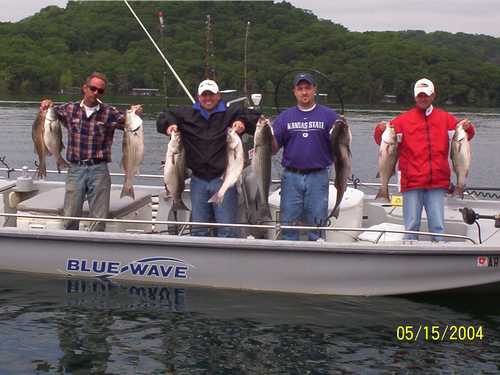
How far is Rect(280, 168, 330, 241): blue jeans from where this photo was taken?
7.06 m

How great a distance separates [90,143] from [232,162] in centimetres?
149

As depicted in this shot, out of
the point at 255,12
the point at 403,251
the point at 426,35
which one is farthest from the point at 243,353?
the point at 426,35

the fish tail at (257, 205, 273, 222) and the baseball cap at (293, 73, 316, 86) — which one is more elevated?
the baseball cap at (293, 73, 316, 86)

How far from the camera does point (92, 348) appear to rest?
6289mm

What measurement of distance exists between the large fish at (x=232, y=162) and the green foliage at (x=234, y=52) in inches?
583

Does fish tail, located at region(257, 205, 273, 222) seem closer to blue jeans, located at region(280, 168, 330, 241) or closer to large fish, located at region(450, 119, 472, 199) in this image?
blue jeans, located at region(280, 168, 330, 241)

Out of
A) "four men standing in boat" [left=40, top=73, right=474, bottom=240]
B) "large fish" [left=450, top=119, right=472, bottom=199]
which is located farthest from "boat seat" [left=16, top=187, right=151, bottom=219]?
"large fish" [left=450, top=119, right=472, bottom=199]

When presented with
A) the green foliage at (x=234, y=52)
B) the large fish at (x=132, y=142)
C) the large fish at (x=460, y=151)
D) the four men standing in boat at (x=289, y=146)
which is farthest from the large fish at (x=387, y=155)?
the green foliage at (x=234, y=52)

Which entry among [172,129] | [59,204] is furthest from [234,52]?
[172,129]

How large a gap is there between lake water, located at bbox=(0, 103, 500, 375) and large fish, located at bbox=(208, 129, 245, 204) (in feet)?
3.64

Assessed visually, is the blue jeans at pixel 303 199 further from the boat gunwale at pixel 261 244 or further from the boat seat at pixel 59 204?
the boat seat at pixel 59 204

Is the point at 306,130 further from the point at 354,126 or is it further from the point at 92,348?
the point at 354,126

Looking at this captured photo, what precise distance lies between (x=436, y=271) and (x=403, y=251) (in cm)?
42

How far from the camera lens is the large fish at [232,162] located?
22.5 ft
